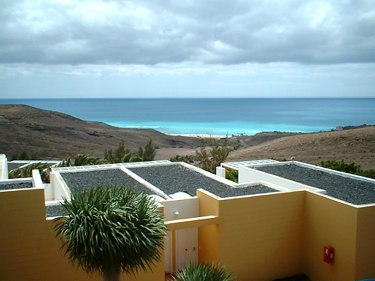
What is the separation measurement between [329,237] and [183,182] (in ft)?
20.9

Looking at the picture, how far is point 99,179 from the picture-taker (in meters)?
17.0

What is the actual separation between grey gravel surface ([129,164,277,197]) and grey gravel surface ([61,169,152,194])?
834mm

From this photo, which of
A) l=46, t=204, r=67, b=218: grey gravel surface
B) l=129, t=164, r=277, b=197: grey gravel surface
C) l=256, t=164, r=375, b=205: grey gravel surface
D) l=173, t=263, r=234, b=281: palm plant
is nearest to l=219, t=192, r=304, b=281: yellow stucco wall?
l=129, t=164, r=277, b=197: grey gravel surface

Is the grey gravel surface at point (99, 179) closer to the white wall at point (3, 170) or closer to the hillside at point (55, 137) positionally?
the white wall at point (3, 170)

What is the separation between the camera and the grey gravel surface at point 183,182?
47.9 ft

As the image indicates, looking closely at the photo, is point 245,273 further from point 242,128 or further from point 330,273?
point 242,128

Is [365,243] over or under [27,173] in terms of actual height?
Answer: under

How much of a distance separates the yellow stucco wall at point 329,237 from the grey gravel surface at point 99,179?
5.79 m

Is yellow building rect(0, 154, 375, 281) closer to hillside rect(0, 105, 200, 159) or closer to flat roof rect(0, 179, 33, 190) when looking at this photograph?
flat roof rect(0, 179, 33, 190)

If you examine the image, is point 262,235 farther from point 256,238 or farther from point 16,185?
point 16,185

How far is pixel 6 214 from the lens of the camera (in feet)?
34.0

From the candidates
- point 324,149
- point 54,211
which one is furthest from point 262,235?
point 324,149

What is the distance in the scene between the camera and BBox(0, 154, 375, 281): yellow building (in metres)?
10.6

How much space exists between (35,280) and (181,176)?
8.44 metres
